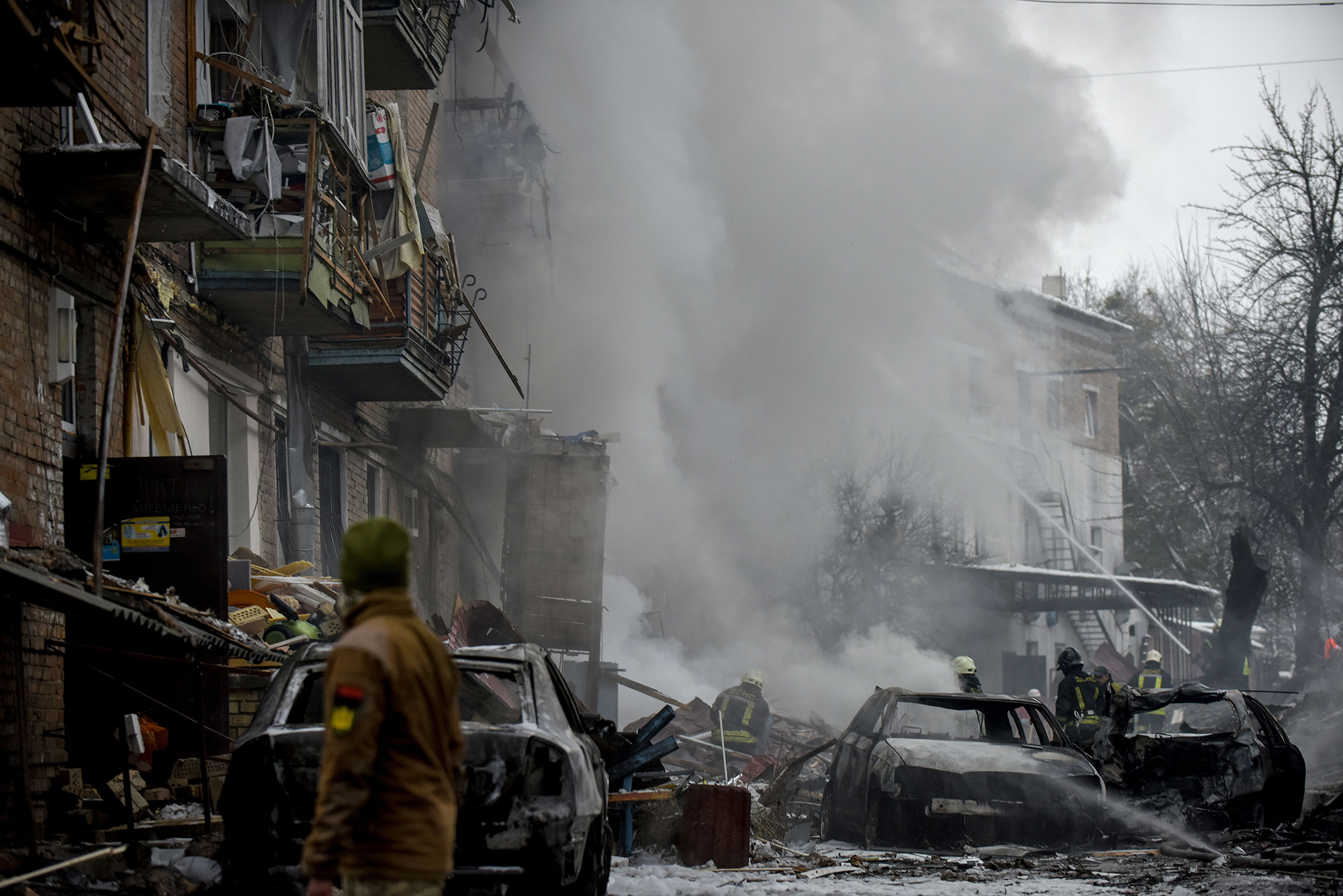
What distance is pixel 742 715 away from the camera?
1302 centimetres

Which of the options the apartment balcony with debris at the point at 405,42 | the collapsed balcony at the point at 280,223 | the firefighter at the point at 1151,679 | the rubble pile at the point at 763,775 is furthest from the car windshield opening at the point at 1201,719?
the apartment balcony with debris at the point at 405,42

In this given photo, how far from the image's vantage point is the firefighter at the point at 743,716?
13016mm

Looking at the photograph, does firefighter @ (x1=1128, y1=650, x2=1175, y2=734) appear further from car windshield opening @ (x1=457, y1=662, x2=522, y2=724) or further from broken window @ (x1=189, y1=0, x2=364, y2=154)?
broken window @ (x1=189, y1=0, x2=364, y2=154)

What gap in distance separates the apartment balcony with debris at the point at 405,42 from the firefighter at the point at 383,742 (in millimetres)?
12441

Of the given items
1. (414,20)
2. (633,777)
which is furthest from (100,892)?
(414,20)

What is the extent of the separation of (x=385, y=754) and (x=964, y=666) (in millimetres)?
9806

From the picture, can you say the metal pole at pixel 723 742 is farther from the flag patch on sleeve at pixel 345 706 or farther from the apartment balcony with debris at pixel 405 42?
the flag patch on sleeve at pixel 345 706

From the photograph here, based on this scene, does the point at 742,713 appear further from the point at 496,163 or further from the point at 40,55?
the point at 496,163

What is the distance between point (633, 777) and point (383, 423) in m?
9.52

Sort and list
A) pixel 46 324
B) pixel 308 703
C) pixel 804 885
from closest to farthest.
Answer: pixel 308 703 < pixel 804 885 < pixel 46 324

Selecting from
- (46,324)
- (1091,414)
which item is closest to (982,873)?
(46,324)

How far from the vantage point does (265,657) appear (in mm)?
6992

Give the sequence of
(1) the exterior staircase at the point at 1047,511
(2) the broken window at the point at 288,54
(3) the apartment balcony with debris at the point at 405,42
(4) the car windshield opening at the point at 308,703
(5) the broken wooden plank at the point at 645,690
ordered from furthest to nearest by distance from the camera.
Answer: (1) the exterior staircase at the point at 1047,511 → (5) the broken wooden plank at the point at 645,690 → (3) the apartment balcony with debris at the point at 405,42 → (2) the broken window at the point at 288,54 → (4) the car windshield opening at the point at 308,703

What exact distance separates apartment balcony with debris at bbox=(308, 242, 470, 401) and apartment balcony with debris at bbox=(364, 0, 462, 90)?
2309 millimetres
